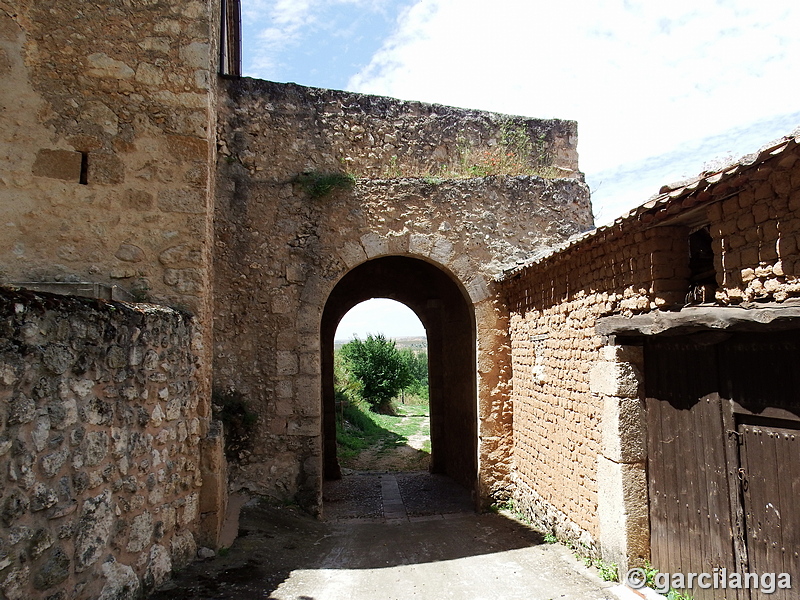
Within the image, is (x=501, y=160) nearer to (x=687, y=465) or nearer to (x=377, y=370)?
(x=687, y=465)

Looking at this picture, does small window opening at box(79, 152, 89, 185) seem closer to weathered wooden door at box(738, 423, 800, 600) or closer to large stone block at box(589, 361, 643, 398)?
large stone block at box(589, 361, 643, 398)

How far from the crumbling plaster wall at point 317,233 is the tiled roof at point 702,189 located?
3049 millimetres

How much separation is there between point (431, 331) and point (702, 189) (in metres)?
7.56

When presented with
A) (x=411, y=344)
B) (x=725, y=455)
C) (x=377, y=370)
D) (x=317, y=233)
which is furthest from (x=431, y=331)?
(x=411, y=344)

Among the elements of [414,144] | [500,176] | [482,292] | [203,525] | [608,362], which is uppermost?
[414,144]

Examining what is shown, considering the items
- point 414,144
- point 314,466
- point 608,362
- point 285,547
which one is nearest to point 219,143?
point 414,144

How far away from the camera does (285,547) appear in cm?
521

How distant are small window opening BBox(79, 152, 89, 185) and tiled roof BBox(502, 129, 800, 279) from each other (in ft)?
13.7

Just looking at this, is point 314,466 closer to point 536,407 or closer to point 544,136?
point 536,407

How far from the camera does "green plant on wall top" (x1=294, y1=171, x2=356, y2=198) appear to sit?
21.9ft

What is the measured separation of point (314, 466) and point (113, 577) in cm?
319

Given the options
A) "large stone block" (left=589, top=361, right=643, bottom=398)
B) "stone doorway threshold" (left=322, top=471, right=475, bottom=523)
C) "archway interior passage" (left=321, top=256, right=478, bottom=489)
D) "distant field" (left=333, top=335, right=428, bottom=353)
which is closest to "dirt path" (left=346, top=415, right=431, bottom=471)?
"stone doorway threshold" (left=322, top=471, right=475, bottom=523)

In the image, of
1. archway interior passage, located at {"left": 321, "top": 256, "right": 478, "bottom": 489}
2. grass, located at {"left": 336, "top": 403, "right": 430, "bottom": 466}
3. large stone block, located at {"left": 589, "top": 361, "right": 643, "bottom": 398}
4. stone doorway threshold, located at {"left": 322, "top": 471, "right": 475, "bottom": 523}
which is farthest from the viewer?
grass, located at {"left": 336, "top": 403, "right": 430, "bottom": 466}

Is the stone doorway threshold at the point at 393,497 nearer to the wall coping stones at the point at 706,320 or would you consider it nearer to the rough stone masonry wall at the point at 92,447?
the rough stone masonry wall at the point at 92,447
